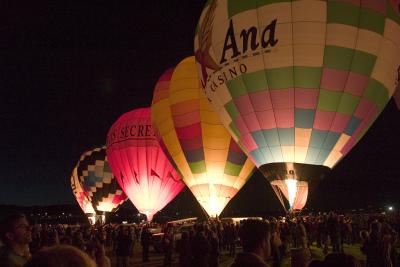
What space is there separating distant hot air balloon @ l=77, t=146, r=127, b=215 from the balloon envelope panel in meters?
15.4

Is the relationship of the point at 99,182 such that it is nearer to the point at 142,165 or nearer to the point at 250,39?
the point at 142,165

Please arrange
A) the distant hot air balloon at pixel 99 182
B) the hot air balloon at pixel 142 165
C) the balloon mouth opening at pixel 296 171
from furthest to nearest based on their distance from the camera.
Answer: the distant hot air balloon at pixel 99 182, the hot air balloon at pixel 142 165, the balloon mouth opening at pixel 296 171

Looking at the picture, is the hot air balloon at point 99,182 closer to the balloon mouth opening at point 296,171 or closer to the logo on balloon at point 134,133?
the logo on balloon at point 134,133

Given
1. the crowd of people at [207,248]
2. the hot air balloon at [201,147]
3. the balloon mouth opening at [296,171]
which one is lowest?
the crowd of people at [207,248]

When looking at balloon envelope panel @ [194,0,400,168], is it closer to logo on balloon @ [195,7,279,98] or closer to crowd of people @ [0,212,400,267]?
logo on balloon @ [195,7,279,98]

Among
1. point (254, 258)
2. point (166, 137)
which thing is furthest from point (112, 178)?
point (254, 258)

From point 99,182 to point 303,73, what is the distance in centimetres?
1742

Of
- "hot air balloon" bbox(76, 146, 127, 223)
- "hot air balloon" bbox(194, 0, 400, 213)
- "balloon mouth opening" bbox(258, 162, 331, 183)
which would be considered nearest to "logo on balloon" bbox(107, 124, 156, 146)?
"hot air balloon" bbox(76, 146, 127, 223)

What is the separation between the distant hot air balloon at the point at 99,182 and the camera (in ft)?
83.5

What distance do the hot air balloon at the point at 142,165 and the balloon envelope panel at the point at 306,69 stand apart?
26.6 ft

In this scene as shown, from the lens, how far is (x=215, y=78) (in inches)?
470

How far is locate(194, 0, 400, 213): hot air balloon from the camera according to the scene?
10.5 meters

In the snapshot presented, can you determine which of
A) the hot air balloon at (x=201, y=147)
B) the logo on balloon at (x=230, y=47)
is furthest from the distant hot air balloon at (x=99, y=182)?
the logo on balloon at (x=230, y=47)

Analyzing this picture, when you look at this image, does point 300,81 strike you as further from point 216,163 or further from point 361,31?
point 216,163
